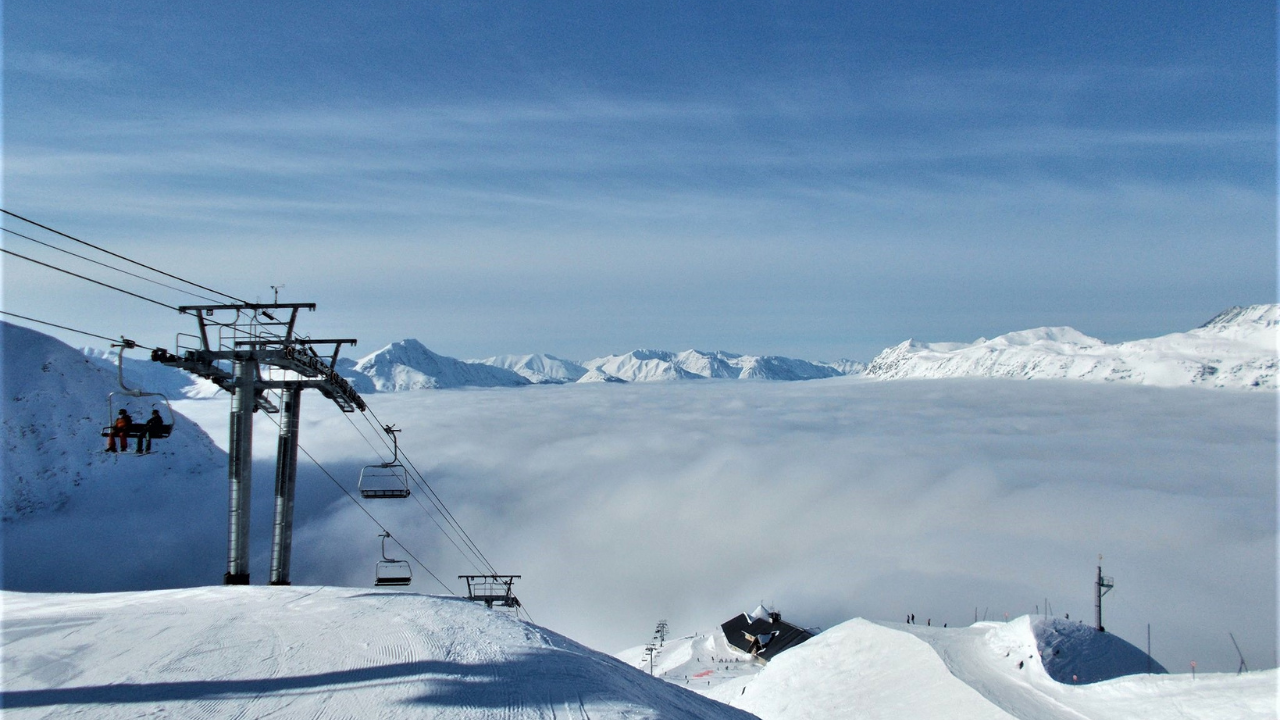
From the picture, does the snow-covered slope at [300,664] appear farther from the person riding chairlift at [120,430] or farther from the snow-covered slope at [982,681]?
the snow-covered slope at [982,681]

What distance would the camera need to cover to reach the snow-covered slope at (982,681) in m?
23.7

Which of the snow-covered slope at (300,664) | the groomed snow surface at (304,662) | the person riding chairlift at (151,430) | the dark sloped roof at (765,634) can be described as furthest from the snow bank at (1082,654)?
the person riding chairlift at (151,430)

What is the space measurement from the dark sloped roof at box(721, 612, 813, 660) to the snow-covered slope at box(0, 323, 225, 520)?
3157 inches

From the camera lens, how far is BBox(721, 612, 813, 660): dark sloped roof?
58969 millimetres

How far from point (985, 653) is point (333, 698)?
114 ft

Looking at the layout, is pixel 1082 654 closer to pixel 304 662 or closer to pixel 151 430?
pixel 304 662

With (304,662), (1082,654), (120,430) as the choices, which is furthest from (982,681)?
(120,430)

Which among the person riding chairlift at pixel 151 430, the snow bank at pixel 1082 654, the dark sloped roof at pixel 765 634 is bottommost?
the dark sloped roof at pixel 765 634

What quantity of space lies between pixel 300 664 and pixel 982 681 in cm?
3001

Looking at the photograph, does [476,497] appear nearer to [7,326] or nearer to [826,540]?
[826,540]

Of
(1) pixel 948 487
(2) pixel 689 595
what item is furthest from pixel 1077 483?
(2) pixel 689 595

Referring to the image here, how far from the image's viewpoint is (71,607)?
13305 mm

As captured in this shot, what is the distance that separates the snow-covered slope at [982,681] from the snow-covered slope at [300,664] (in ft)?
61.4

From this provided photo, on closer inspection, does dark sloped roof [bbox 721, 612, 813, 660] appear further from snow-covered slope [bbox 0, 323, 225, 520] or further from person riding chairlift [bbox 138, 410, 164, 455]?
snow-covered slope [bbox 0, 323, 225, 520]
